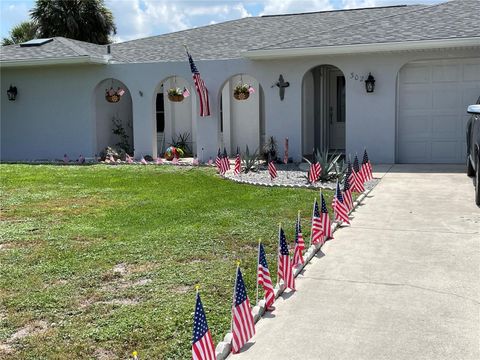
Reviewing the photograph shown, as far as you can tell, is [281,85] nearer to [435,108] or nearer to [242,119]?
[242,119]

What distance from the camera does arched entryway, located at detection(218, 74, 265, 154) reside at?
65.0 ft

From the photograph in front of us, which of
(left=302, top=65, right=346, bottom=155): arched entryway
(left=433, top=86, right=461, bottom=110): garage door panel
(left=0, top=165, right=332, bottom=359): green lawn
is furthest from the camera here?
(left=302, top=65, right=346, bottom=155): arched entryway

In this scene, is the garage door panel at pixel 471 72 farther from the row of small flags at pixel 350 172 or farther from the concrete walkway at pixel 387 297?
the concrete walkway at pixel 387 297

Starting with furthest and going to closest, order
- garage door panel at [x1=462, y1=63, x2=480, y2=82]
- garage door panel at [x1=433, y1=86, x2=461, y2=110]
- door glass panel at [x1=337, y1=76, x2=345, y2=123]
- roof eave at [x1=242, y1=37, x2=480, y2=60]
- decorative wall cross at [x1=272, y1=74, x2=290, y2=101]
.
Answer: door glass panel at [x1=337, y1=76, x2=345, y2=123], decorative wall cross at [x1=272, y1=74, x2=290, y2=101], garage door panel at [x1=433, y1=86, x2=461, y2=110], garage door panel at [x1=462, y1=63, x2=480, y2=82], roof eave at [x1=242, y1=37, x2=480, y2=60]

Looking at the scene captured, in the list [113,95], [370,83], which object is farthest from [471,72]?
[113,95]

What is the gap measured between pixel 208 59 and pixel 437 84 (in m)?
6.82

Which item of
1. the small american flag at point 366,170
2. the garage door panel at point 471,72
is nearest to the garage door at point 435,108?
the garage door panel at point 471,72

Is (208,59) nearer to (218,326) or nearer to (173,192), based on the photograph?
(173,192)

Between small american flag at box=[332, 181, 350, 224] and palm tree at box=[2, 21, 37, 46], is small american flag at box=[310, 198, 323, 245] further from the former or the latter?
palm tree at box=[2, 21, 37, 46]

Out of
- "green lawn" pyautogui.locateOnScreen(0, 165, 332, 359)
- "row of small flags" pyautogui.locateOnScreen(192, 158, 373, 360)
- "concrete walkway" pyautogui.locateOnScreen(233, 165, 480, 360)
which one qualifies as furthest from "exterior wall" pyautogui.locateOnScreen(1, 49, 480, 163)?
"row of small flags" pyautogui.locateOnScreen(192, 158, 373, 360)

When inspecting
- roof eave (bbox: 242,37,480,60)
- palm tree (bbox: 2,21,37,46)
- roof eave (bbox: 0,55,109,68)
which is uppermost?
palm tree (bbox: 2,21,37,46)

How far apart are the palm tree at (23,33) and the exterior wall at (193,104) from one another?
17.6m

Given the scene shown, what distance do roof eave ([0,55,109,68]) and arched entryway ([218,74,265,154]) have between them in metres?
4.46

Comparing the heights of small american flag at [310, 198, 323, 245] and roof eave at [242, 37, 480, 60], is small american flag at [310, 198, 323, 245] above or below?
below
